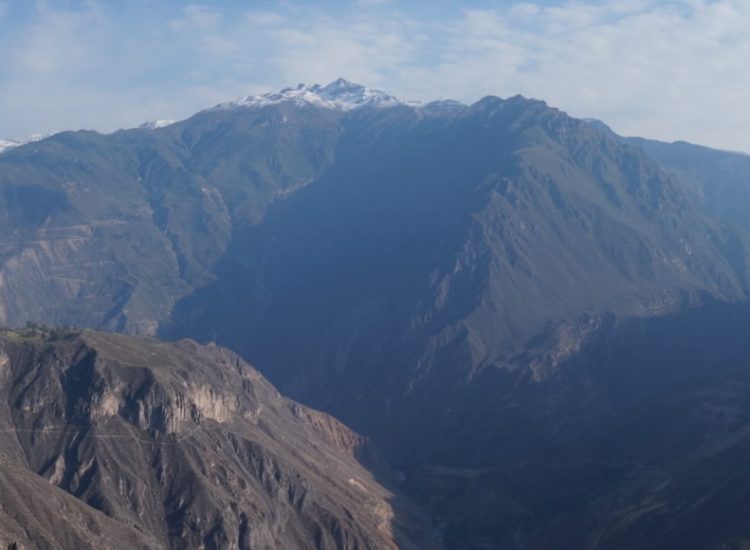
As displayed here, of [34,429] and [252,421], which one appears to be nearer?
[34,429]

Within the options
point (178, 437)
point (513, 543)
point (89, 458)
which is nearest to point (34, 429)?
point (89, 458)

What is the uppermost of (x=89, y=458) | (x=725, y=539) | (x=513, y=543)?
(x=89, y=458)

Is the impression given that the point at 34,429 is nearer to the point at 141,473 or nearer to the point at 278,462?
the point at 141,473

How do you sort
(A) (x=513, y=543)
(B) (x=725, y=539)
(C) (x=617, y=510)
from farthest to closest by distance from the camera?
(A) (x=513, y=543)
(C) (x=617, y=510)
(B) (x=725, y=539)

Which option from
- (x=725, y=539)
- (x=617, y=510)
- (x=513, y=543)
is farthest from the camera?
(x=513, y=543)

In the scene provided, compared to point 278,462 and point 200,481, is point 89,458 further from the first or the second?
point 278,462

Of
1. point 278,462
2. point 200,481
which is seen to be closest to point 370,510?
point 278,462

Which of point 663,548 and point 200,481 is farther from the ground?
point 200,481
